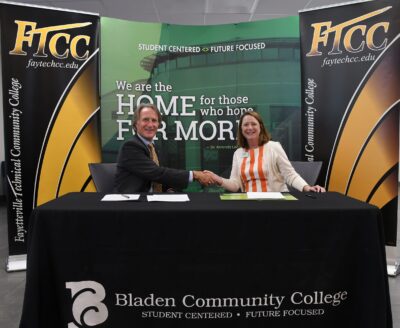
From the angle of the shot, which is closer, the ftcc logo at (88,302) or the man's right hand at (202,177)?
the ftcc logo at (88,302)

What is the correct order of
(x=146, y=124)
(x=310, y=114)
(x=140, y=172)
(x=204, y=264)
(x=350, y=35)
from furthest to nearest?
(x=310, y=114), (x=350, y=35), (x=146, y=124), (x=140, y=172), (x=204, y=264)

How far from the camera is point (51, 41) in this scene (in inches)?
118

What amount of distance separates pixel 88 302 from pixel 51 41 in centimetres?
240

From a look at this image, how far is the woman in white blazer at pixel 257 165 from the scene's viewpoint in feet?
8.22

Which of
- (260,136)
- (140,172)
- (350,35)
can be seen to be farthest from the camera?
(350,35)

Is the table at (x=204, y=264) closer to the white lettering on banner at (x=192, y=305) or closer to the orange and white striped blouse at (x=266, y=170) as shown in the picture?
the white lettering on banner at (x=192, y=305)

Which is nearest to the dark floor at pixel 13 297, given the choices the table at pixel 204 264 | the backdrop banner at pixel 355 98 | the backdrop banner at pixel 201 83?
the backdrop banner at pixel 355 98

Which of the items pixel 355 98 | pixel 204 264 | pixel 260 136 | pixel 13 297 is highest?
pixel 355 98

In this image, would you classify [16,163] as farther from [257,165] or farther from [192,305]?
[192,305]

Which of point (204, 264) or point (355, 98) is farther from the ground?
point (355, 98)

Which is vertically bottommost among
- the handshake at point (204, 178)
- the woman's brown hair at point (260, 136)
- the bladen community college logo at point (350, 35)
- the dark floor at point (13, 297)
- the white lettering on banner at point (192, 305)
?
the dark floor at point (13, 297)

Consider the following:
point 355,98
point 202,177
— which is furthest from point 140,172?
point 355,98

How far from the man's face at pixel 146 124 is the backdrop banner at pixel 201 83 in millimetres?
1098

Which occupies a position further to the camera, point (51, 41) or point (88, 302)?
point (51, 41)
